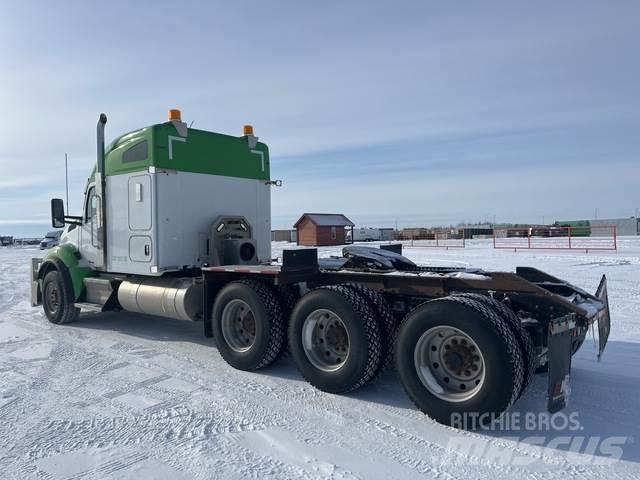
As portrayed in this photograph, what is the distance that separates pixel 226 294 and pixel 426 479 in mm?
3435

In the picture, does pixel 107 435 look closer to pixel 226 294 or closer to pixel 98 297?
pixel 226 294

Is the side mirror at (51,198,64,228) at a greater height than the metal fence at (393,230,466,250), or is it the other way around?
the side mirror at (51,198,64,228)

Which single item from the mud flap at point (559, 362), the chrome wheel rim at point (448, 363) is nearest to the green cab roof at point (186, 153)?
the chrome wheel rim at point (448, 363)

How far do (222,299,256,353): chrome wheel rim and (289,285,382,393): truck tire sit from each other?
92 cm

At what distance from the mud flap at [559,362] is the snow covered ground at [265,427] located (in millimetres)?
297

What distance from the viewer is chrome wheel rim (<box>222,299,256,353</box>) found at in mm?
6031

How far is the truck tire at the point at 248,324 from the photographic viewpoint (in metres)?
5.61

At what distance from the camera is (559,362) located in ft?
13.0

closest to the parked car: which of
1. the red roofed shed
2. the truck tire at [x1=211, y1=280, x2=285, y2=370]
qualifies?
the red roofed shed

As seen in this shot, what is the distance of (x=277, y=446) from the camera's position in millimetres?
3818

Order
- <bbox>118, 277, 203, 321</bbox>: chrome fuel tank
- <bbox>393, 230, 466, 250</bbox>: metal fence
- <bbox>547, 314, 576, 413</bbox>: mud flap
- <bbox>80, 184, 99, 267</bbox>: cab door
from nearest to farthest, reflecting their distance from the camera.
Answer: <bbox>547, 314, 576, 413</bbox>: mud flap → <bbox>118, 277, 203, 321</bbox>: chrome fuel tank → <bbox>80, 184, 99, 267</bbox>: cab door → <bbox>393, 230, 466, 250</bbox>: metal fence

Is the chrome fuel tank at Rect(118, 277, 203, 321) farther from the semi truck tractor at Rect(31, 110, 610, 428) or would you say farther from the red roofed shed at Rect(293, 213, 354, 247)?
the red roofed shed at Rect(293, 213, 354, 247)

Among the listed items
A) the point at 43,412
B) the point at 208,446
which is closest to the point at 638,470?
the point at 208,446

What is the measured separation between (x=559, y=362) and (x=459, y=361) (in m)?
0.75
